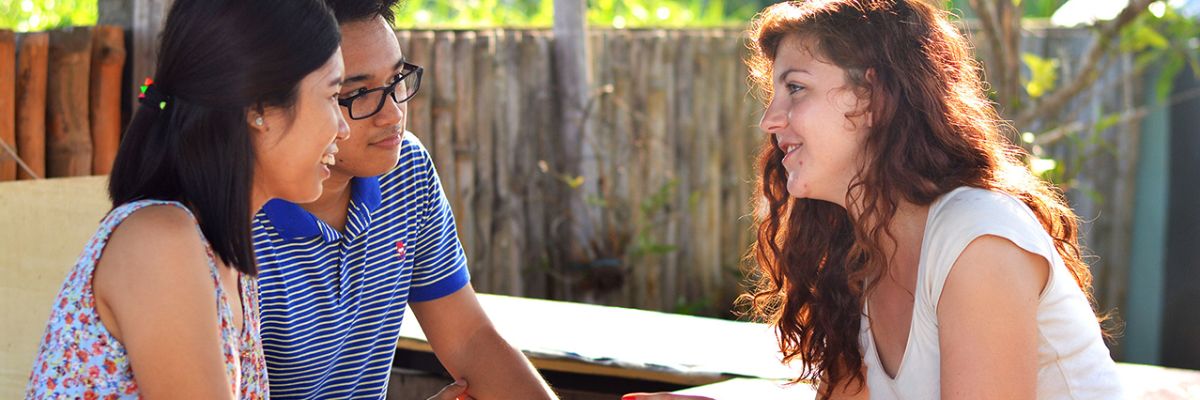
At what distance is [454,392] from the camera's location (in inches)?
99.7

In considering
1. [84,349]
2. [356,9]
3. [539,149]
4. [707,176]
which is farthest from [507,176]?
[84,349]

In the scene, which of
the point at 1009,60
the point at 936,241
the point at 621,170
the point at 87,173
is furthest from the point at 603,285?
the point at 936,241

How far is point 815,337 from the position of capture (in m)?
2.43

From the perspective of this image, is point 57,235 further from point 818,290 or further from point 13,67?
point 818,290

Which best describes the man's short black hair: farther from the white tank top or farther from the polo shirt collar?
the white tank top

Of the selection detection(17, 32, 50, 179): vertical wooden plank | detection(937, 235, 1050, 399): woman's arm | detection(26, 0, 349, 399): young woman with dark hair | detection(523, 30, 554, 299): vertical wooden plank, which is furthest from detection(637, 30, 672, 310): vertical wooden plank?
detection(26, 0, 349, 399): young woman with dark hair

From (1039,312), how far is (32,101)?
2.89 meters

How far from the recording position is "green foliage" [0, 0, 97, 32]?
16.4ft

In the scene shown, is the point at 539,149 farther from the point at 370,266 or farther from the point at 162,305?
the point at 162,305

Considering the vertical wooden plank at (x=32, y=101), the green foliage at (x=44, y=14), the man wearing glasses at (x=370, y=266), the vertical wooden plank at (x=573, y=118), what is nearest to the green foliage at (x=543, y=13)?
the vertical wooden plank at (x=573, y=118)

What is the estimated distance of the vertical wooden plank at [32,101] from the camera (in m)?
3.63

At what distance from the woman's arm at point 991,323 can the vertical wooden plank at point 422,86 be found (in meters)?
3.70

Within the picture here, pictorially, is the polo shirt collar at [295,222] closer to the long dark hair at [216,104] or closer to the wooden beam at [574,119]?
the long dark hair at [216,104]

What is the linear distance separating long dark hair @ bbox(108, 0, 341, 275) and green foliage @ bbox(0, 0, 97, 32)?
3245 mm
